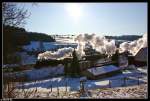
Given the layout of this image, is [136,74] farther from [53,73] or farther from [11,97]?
[11,97]

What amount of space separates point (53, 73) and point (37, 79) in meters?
0.19

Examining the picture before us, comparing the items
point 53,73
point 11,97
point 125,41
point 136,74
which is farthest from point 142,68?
point 11,97

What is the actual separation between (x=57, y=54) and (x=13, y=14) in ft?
2.36

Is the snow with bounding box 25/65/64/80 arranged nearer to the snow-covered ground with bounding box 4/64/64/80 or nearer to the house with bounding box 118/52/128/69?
Result: the snow-covered ground with bounding box 4/64/64/80

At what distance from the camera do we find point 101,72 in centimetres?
361

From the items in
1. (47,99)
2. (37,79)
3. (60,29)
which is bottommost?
(47,99)

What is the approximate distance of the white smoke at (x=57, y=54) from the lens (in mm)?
3656

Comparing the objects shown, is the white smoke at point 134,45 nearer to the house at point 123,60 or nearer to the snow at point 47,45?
the house at point 123,60

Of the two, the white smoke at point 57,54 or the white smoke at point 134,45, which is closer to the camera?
the white smoke at point 134,45

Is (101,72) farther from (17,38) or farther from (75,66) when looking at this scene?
(17,38)

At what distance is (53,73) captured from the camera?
361cm

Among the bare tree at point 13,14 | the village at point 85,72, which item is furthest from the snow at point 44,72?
the bare tree at point 13,14

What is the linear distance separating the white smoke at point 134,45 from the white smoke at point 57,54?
595 mm

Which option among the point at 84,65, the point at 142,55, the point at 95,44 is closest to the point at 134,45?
the point at 142,55
